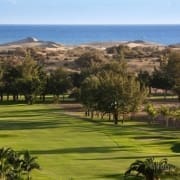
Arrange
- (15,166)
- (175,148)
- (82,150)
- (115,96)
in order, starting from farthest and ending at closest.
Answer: (115,96) → (175,148) → (82,150) → (15,166)

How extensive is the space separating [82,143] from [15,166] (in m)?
20.2

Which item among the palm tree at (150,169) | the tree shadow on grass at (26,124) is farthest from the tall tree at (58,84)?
the palm tree at (150,169)

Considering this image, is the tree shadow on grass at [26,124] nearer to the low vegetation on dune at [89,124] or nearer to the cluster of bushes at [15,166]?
the low vegetation on dune at [89,124]

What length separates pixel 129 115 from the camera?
89.6 m

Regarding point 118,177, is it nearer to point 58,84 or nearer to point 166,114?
point 166,114

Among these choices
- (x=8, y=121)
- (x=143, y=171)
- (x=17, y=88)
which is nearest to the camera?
(x=143, y=171)

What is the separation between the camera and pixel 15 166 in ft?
123

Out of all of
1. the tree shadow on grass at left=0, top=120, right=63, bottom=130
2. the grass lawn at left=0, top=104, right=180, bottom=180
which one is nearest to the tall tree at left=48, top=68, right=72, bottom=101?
the grass lawn at left=0, top=104, right=180, bottom=180

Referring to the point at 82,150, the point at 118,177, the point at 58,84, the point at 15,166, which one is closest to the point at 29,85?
the point at 58,84

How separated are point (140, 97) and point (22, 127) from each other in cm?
1840

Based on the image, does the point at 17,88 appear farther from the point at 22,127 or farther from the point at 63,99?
the point at 22,127

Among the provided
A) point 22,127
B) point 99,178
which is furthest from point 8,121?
point 99,178

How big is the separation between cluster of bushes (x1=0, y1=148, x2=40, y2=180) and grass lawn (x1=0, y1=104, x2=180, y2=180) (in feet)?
4.88

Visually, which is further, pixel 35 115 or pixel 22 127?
pixel 35 115
